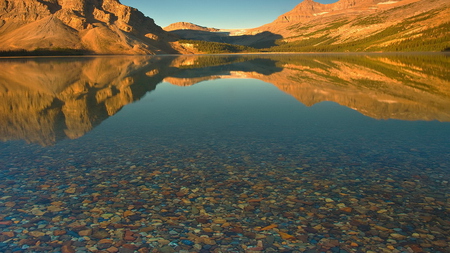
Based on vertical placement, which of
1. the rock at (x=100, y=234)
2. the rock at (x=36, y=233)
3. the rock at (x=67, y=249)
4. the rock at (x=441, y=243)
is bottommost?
the rock at (x=441, y=243)

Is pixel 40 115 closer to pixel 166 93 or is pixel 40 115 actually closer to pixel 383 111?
pixel 166 93

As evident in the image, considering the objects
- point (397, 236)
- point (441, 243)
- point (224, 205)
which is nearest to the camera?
point (441, 243)

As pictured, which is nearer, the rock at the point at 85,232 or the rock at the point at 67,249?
the rock at the point at 67,249

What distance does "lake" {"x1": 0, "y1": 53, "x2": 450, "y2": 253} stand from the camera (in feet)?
22.4

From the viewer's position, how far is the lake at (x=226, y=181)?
6840 mm

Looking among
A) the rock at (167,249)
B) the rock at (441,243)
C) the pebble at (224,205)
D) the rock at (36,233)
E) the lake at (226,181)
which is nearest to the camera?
the rock at (167,249)

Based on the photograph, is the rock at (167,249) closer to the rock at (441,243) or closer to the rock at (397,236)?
the rock at (397,236)

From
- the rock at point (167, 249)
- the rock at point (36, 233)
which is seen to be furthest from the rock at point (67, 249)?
the rock at point (167, 249)

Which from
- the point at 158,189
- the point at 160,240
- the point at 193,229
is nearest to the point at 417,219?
the point at 193,229

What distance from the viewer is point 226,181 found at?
969cm

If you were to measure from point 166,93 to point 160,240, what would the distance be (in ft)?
80.5

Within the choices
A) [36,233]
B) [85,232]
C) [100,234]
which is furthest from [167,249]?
[36,233]

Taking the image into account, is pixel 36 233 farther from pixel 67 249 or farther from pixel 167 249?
pixel 167 249

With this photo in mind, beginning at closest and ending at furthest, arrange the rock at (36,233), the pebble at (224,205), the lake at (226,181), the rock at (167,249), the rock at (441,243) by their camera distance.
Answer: the rock at (167,249) < the rock at (441,243) < the pebble at (224,205) < the lake at (226,181) < the rock at (36,233)
